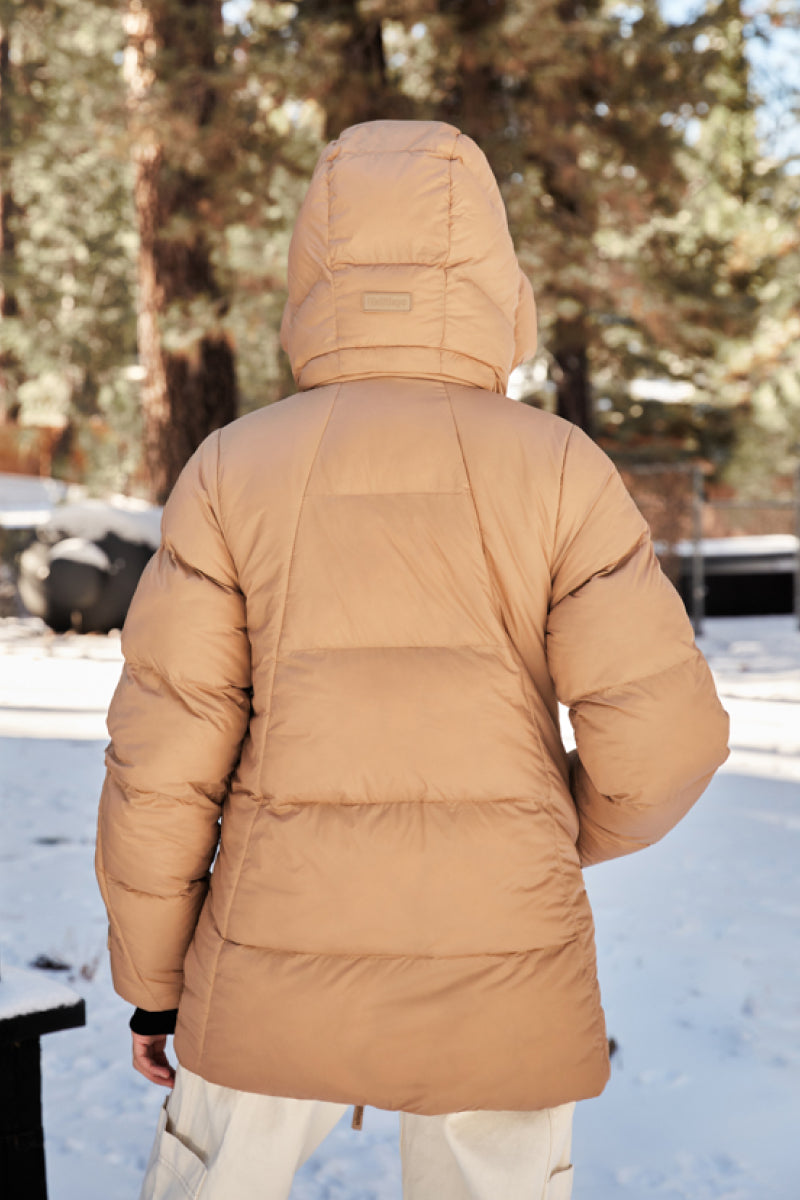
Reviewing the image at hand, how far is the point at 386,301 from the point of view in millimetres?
1591

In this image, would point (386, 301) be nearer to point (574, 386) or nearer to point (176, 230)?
point (176, 230)

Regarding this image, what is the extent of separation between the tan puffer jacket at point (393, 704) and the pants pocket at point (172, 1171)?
0.40ft

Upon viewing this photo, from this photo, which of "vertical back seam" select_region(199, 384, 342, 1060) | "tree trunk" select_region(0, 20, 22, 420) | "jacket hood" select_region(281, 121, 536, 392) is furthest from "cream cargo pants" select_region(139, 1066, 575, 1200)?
"tree trunk" select_region(0, 20, 22, 420)

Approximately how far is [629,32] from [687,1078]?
9.96m

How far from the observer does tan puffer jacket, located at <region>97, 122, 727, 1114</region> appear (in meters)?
1.50

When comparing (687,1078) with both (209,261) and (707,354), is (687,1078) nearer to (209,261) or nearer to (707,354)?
(209,261)

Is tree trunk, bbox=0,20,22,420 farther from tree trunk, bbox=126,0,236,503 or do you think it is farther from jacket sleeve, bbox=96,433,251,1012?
jacket sleeve, bbox=96,433,251,1012

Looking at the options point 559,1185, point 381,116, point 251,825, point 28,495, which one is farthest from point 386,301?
point 28,495

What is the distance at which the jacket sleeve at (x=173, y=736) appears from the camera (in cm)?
157

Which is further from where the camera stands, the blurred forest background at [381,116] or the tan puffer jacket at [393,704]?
the blurred forest background at [381,116]

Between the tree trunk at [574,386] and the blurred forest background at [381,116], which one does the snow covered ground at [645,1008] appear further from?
the tree trunk at [574,386]

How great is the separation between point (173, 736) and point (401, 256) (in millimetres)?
704

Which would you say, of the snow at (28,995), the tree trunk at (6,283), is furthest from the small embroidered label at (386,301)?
the tree trunk at (6,283)

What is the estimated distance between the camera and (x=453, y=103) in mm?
11422
